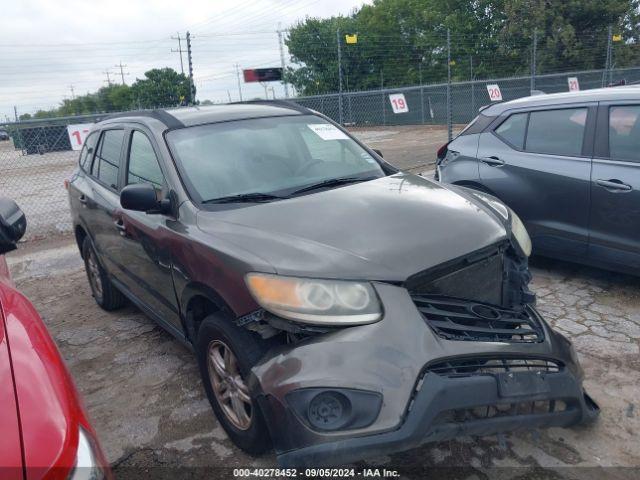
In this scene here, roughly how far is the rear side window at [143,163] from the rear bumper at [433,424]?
190 cm

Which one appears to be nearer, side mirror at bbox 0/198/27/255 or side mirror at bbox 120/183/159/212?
side mirror at bbox 0/198/27/255

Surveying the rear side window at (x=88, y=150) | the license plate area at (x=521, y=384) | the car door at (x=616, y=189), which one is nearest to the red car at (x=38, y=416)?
the license plate area at (x=521, y=384)

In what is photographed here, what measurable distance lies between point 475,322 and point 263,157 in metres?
1.67

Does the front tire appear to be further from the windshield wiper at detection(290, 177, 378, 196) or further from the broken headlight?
the windshield wiper at detection(290, 177, 378, 196)

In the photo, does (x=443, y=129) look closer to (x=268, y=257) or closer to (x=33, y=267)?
(x=33, y=267)

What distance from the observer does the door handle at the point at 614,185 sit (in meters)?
4.02

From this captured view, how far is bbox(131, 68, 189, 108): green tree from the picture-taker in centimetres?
5242

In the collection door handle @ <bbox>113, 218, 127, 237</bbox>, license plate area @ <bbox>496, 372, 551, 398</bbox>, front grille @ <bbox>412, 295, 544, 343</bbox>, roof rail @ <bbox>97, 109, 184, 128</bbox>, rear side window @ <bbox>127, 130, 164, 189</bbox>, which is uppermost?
roof rail @ <bbox>97, 109, 184, 128</bbox>

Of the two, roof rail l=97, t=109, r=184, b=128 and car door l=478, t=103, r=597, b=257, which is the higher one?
roof rail l=97, t=109, r=184, b=128

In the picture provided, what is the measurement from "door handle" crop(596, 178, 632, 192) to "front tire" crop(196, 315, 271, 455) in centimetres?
307

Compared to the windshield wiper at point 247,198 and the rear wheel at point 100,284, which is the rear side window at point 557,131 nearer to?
the windshield wiper at point 247,198

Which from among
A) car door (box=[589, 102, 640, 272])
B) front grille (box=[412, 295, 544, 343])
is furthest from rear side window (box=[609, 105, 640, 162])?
front grille (box=[412, 295, 544, 343])

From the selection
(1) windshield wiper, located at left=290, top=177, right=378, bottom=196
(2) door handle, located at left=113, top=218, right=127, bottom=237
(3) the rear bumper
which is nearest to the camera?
(3) the rear bumper

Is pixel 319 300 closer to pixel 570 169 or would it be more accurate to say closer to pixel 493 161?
pixel 570 169
